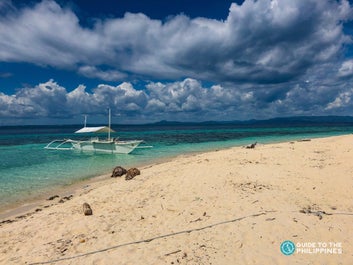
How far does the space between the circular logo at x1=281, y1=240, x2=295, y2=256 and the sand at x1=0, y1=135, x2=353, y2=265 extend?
9cm

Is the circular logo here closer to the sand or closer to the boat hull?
the sand

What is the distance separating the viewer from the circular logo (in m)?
5.43

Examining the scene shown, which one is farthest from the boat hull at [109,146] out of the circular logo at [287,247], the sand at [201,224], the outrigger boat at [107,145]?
the circular logo at [287,247]

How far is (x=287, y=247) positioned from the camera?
18.4 ft

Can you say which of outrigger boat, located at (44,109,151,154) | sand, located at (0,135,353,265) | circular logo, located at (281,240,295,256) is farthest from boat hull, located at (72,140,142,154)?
circular logo, located at (281,240,295,256)

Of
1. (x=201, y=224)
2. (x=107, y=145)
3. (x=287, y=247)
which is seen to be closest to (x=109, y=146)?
(x=107, y=145)

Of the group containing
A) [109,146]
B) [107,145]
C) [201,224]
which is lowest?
[109,146]

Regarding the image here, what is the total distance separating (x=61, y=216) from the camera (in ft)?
28.1

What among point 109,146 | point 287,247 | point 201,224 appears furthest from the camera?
point 109,146

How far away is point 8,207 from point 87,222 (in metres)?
5.67

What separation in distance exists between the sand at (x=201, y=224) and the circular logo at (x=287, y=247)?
95 mm

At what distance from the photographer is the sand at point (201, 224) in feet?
18.3

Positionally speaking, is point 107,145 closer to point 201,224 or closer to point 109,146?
point 109,146

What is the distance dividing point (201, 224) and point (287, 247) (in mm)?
2179
